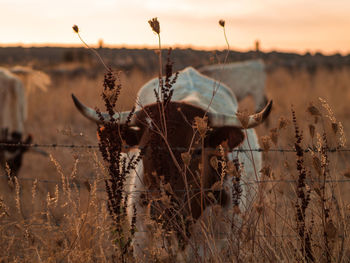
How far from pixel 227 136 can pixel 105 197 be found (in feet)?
3.31

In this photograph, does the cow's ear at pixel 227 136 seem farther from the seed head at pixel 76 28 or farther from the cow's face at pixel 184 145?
the seed head at pixel 76 28

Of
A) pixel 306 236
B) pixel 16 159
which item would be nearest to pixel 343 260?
pixel 306 236

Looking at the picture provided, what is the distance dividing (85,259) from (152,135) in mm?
758

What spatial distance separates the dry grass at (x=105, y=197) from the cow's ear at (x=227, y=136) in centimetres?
30

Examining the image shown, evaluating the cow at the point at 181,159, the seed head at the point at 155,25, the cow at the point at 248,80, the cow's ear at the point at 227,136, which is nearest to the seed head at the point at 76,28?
the seed head at the point at 155,25

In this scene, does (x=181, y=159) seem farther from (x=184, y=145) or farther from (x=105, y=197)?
(x=105, y=197)

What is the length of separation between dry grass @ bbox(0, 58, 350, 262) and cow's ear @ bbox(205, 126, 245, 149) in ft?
1.00

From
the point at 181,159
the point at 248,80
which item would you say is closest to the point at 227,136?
the point at 181,159

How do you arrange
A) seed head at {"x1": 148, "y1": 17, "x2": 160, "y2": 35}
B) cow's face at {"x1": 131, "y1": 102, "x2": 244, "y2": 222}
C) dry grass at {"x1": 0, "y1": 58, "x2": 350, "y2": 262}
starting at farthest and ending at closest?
cow's face at {"x1": 131, "y1": 102, "x2": 244, "y2": 222} < dry grass at {"x1": 0, "y1": 58, "x2": 350, "y2": 262} < seed head at {"x1": 148, "y1": 17, "x2": 160, "y2": 35}

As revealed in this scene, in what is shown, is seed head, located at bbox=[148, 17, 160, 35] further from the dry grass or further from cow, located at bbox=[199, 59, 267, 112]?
cow, located at bbox=[199, 59, 267, 112]

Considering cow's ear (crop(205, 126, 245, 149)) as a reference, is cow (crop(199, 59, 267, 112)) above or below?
above

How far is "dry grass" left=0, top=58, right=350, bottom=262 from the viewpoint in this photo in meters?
2.36

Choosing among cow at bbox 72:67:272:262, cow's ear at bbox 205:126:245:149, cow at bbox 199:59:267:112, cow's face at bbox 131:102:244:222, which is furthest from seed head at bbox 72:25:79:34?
cow at bbox 199:59:267:112

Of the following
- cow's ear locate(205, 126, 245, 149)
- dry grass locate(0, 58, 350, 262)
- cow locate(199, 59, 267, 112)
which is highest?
cow locate(199, 59, 267, 112)
